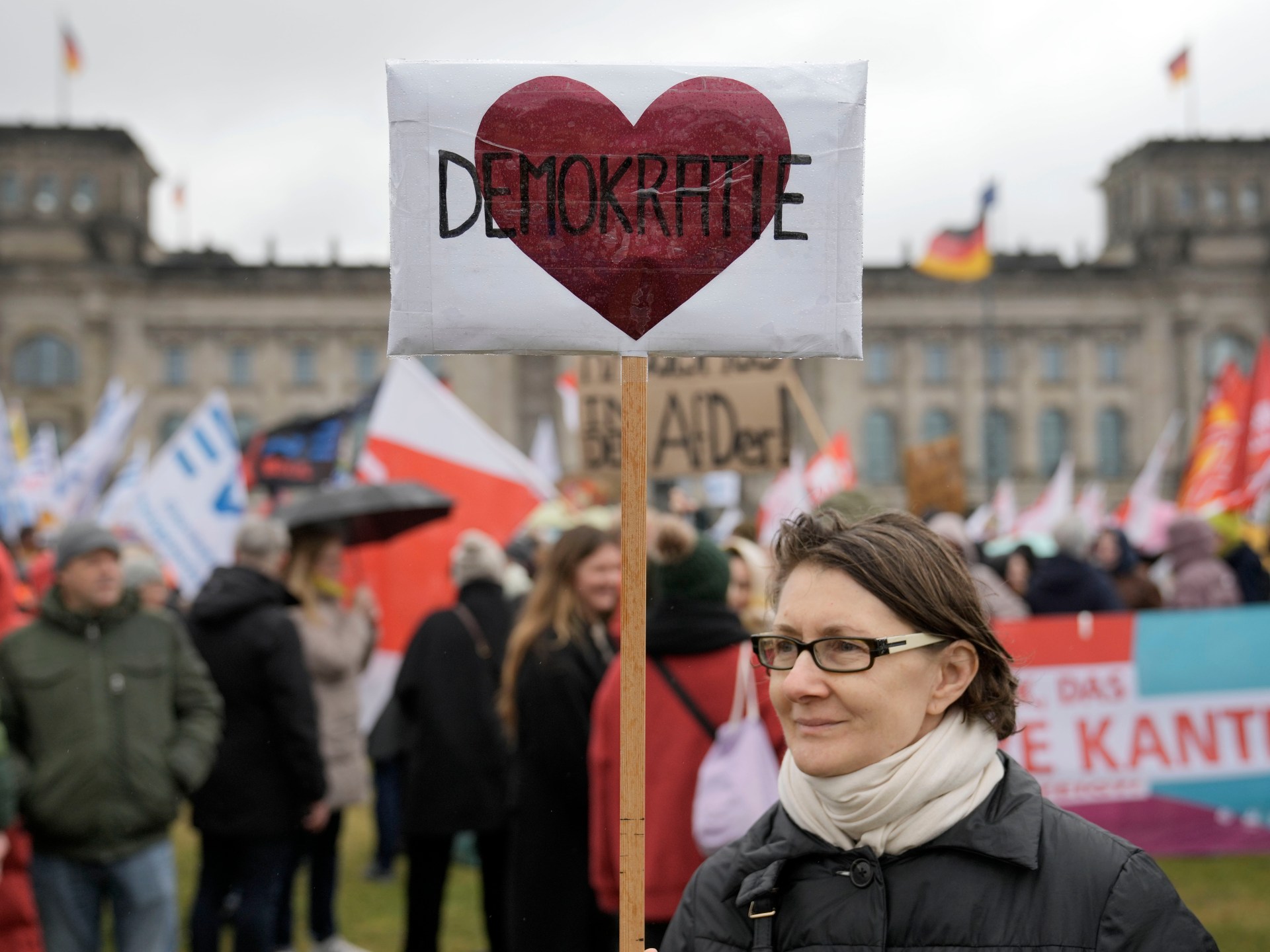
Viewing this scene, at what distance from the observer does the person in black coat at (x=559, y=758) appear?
3.76m

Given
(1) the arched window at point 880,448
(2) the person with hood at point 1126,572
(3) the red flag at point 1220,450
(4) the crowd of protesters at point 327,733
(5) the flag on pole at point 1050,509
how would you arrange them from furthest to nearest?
1. (1) the arched window at point 880,448
2. (5) the flag on pole at point 1050,509
3. (3) the red flag at point 1220,450
4. (2) the person with hood at point 1126,572
5. (4) the crowd of protesters at point 327,733

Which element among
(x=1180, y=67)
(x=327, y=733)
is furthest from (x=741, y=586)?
(x=1180, y=67)

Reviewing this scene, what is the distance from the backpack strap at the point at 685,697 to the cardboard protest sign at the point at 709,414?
2512mm

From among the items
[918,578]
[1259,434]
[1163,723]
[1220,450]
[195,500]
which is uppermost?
[1259,434]

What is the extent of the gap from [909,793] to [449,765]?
11.4 feet

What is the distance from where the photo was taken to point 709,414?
20.2 ft

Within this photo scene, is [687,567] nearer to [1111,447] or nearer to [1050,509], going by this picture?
[1050,509]

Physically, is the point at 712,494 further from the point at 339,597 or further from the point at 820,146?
the point at 820,146

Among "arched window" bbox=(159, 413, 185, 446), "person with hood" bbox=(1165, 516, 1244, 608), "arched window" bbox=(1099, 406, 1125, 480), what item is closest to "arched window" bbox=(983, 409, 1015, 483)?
"arched window" bbox=(1099, 406, 1125, 480)

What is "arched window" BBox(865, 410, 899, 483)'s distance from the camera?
56.5m

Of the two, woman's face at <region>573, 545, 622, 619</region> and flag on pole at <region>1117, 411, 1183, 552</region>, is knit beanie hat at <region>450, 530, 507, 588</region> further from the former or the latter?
flag on pole at <region>1117, 411, 1183, 552</region>

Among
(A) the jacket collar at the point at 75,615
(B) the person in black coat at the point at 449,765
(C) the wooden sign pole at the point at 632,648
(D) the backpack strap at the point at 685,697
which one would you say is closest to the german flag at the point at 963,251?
(B) the person in black coat at the point at 449,765

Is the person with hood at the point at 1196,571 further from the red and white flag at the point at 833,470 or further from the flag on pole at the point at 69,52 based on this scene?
the flag on pole at the point at 69,52

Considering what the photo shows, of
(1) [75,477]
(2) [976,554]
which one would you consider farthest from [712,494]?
(2) [976,554]
